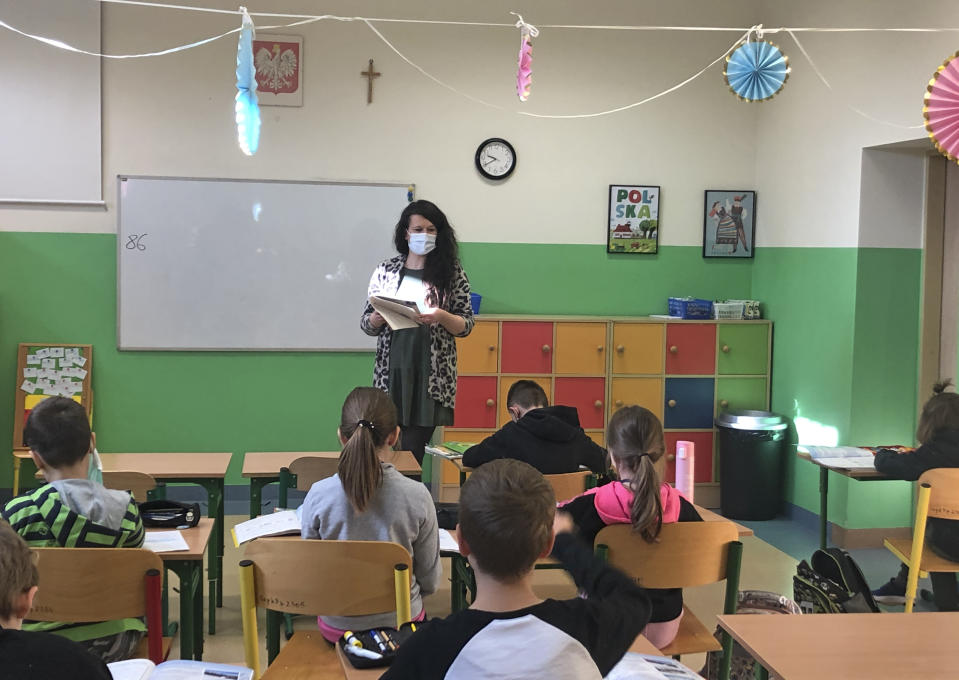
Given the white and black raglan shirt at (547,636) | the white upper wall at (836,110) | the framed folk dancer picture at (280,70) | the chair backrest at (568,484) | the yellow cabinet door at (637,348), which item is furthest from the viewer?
the yellow cabinet door at (637,348)

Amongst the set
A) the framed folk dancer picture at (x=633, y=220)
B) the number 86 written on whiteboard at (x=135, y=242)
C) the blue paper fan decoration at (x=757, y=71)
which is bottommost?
the number 86 written on whiteboard at (x=135, y=242)

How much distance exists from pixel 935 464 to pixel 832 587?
1.08 metres

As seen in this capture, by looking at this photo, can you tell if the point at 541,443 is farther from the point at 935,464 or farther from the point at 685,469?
the point at 935,464

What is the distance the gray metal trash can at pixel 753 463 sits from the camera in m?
5.72

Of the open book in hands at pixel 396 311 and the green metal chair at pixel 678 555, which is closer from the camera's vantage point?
the green metal chair at pixel 678 555

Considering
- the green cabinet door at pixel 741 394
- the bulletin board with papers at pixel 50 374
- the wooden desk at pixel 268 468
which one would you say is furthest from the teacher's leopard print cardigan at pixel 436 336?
the green cabinet door at pixel 741 394

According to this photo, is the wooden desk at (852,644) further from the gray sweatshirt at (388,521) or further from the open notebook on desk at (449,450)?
the open notebook on desk at (449,450)

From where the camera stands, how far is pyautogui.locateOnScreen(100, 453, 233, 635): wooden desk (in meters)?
3.66

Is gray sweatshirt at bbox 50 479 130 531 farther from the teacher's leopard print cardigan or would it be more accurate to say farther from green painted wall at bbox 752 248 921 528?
green painted wall at bbox 752 248 921 528

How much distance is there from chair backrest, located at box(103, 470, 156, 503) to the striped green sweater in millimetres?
966

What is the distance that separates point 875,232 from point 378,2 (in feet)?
10.6

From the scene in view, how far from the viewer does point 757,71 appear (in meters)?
4.44

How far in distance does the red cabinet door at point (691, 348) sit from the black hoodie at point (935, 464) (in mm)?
1902

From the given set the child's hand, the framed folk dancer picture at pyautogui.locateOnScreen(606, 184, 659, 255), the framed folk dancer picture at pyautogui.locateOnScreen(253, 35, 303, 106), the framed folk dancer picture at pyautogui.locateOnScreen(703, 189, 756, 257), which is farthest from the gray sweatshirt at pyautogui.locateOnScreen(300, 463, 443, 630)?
the framed folk dancer picture at pyautogui.locateOnScreen(703, 189, 756, 257)
